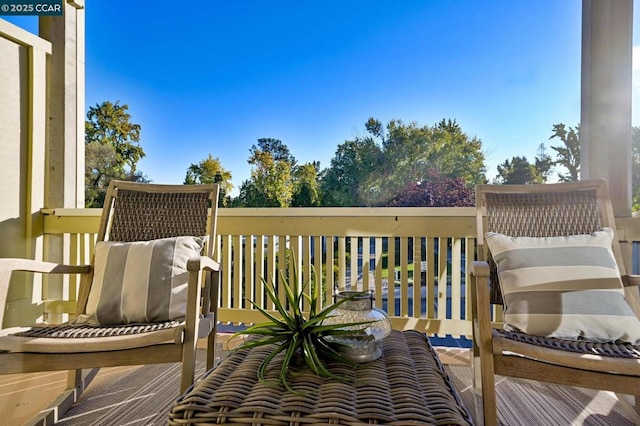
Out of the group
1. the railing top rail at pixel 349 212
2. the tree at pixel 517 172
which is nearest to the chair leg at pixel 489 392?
the railing top rail at pixel 349 212

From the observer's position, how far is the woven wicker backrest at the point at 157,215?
204 centimetres

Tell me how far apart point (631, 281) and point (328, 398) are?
145 cm

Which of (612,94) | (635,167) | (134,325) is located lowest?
(134,325)

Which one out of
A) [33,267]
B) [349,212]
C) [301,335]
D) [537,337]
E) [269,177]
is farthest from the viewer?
[269,177]

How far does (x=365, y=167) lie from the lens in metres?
3.00

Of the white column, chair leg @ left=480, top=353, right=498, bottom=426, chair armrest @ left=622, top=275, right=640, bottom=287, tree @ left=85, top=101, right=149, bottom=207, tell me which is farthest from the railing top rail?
chair leg @ left=480, top=353, right=498, bottom=426

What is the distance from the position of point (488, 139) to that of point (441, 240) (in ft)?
3.58

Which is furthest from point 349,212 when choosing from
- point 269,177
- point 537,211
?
point 537,211

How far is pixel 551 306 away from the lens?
1.50 meters

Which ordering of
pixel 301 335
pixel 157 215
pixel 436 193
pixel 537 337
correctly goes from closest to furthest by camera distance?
pixel 301 335
pixel 537 337
pixel 157 215
pixel 436 193

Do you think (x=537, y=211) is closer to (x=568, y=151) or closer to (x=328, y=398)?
(x=568, y=151)

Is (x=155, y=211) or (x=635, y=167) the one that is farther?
(x=635, y=167)

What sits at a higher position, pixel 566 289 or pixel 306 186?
pixel 306 186

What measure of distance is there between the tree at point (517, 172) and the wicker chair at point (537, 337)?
96 centimetres
